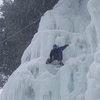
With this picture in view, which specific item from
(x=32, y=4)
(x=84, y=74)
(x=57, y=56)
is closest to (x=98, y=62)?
(x=84, y=74)

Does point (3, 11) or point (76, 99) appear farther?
point (3, 11)

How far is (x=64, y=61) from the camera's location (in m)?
11.4

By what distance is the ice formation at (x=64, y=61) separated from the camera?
34.2 ft

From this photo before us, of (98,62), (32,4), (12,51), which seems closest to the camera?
(98,62)

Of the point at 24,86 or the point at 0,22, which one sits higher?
the point at 0,22

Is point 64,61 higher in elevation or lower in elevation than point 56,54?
lower

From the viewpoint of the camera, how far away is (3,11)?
16.4m

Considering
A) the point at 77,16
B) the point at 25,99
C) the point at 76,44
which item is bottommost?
the point at 25,99

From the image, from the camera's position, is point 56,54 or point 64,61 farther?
point 64,61

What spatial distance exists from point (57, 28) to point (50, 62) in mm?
1673

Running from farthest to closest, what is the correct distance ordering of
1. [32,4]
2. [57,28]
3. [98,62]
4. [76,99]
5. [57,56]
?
[32,4] → [57,28] → [57,56] → [76,99] → [98,62]

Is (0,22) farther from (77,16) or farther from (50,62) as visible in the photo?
(50,62)

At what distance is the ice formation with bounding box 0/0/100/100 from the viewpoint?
1042cm

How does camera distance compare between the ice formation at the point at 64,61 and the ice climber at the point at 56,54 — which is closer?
the ice formation at the point at 64,61
